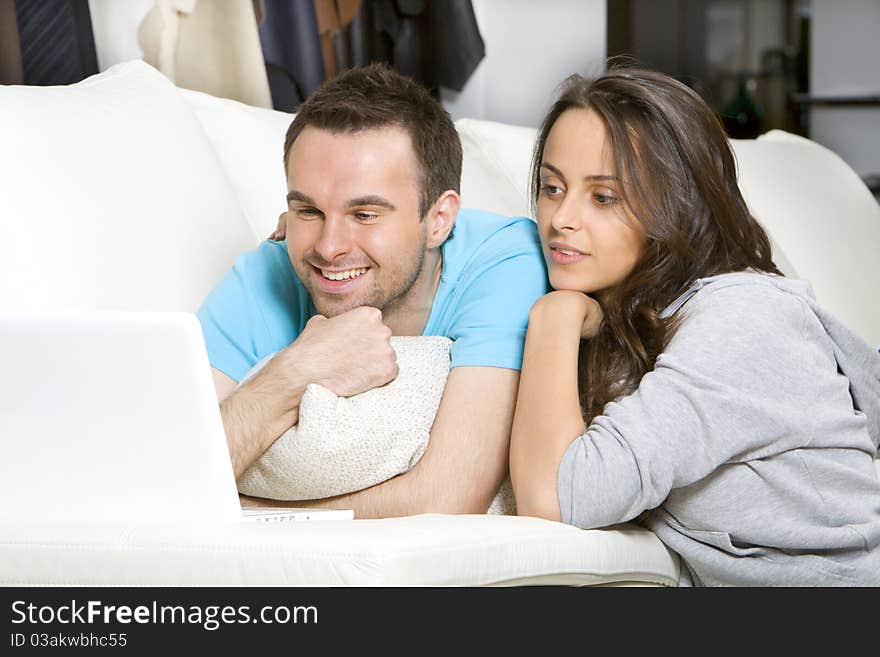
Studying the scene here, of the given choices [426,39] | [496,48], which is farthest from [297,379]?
[496,48]

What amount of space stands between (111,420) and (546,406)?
0.44 metres

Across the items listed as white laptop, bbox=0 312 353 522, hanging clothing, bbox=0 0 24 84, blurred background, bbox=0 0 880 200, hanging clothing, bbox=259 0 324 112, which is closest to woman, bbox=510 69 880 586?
white laptop, bbox=0 312 353 522

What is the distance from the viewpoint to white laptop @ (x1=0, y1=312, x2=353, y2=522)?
0.92 m

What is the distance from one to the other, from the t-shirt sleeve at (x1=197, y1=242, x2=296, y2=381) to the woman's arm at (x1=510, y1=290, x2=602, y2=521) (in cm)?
40

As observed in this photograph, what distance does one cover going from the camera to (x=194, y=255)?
156 cm

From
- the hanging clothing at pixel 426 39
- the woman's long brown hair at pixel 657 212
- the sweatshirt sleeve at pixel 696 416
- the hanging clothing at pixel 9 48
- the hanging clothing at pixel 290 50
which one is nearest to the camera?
the sweatshirt sleeve at pixel 696 416

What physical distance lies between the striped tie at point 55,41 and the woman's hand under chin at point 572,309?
1.15 metres

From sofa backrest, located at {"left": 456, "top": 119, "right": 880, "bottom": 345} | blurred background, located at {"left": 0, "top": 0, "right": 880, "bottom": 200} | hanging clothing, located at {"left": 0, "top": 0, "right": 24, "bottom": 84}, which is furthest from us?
sofa backrest, located at {"left": 456, "top": 119, "right": 880, "bottom": 345}

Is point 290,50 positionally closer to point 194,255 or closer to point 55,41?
point 55,41

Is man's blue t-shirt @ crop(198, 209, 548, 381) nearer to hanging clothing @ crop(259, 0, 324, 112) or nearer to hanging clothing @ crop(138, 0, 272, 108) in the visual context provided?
hanging clothing @ crop(138, 0, 272, 108)

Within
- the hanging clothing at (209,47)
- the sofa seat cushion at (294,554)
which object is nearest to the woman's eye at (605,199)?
the sofa seat cushion at (294,554)

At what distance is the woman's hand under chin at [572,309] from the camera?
1253 mm

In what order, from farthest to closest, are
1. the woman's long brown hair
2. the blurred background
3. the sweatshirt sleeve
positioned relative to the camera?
1. the blurred background
2. the woman's long brown hair
3. the sweatshirt sleeve

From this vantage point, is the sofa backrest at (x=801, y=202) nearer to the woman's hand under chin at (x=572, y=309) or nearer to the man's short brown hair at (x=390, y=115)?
the man's short brown hair at (x=390, y=115)
